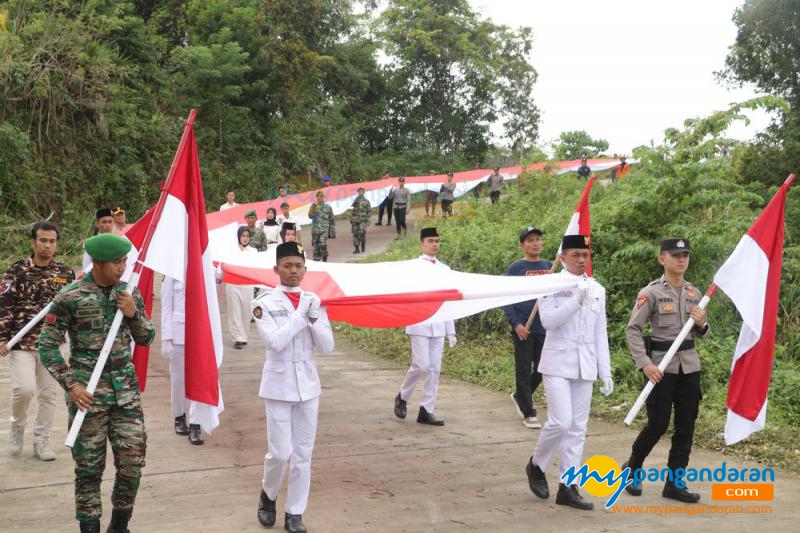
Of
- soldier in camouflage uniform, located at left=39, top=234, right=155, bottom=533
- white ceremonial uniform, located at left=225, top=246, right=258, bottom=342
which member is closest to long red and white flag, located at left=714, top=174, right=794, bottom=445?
soldier in camouflage uniform, located at left=39, top=234, right=155, bottom=533

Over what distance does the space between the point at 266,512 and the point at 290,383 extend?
0.88m

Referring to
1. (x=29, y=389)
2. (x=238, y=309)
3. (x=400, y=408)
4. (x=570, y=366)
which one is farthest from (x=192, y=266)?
(x=238, y=309)

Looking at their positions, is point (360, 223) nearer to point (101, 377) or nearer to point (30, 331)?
point (30, 331)

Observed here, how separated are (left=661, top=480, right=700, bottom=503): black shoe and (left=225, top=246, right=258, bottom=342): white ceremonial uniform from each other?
7378mm

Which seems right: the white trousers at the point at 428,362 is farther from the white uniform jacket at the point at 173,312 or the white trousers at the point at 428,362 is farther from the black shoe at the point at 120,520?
the black shoe at the point at 120,520

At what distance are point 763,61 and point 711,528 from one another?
17.4 metres

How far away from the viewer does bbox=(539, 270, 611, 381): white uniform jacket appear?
19.6 feet

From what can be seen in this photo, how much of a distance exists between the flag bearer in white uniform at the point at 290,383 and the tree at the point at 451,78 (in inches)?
1246

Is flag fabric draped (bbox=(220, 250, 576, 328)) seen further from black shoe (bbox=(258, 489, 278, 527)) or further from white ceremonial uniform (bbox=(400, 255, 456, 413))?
black shoe (bbox=(258, 489, 278, 527))

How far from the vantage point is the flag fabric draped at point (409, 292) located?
640 centimetres

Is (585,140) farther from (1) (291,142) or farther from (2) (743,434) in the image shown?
(2) (743,434)

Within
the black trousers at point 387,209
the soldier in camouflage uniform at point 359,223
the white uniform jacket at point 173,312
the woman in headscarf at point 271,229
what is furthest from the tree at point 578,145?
the white uniform jacket at point 173,312

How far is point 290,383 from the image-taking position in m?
5.32

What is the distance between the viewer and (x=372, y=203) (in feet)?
81.1
